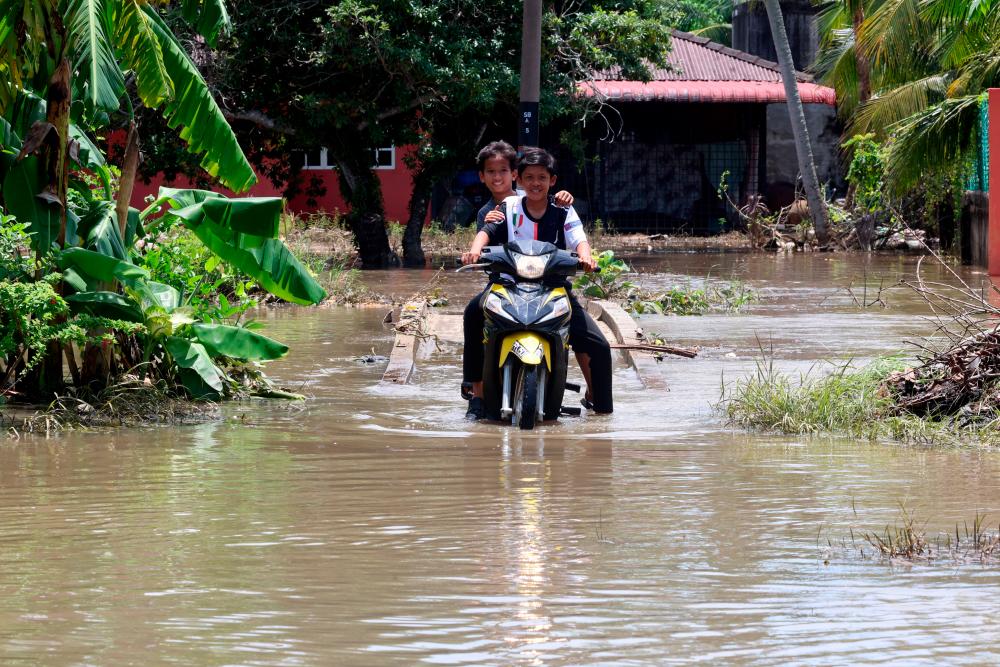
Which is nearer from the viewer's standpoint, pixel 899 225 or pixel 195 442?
pixel 195 442

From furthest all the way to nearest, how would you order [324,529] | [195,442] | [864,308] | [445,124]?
[445,124] < [864,308] < [195,442] < [324,529]

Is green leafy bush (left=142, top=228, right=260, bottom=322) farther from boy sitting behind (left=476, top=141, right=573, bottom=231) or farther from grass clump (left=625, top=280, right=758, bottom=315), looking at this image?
grass clump (left=625, top=280, right=758, bottom=315)

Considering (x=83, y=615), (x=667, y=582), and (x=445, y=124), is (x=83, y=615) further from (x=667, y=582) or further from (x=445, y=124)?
(x=445, y=124)

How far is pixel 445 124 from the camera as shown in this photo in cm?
2483

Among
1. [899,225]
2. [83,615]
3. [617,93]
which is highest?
[617,93]

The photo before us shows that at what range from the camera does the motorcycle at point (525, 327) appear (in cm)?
858

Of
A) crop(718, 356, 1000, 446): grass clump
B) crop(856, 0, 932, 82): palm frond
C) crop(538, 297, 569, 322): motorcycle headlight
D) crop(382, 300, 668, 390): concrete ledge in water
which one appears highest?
crop(856, 0, 932, 82): palm frond

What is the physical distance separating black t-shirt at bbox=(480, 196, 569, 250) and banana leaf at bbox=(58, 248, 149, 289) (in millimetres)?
2126

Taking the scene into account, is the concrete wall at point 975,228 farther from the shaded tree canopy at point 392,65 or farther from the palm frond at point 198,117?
the palm frond at point 198,117

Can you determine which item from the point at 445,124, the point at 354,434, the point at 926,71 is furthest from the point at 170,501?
the point at 926,71

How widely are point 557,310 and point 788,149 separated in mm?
27213

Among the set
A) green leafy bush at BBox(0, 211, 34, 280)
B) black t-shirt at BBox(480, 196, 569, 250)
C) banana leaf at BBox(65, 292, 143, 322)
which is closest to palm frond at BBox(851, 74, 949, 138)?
black t-shirt at BBox(480, 196, 569, 250)

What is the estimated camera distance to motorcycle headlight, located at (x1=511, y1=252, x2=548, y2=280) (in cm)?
866

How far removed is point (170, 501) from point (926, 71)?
23.0 m
